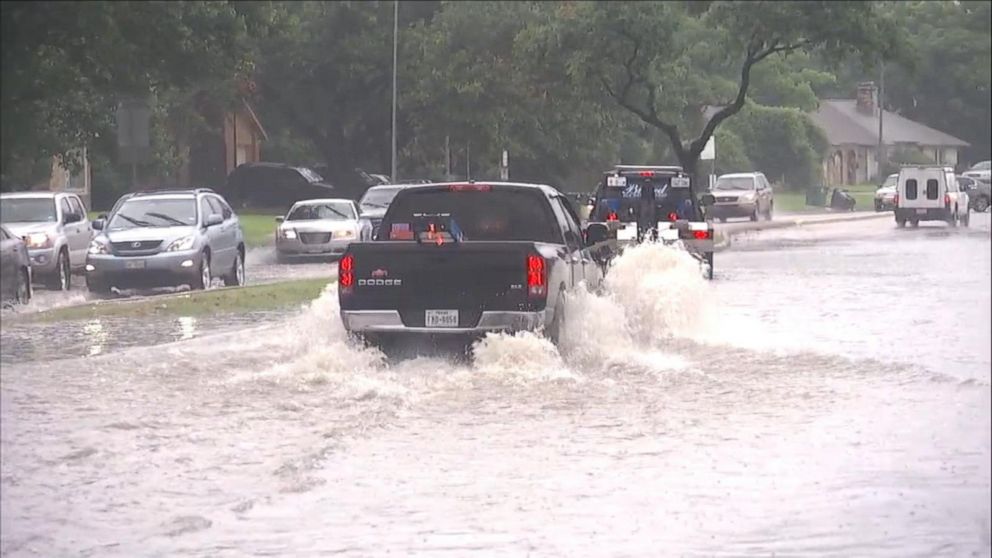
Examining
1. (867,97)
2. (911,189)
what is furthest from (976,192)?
(867,97)

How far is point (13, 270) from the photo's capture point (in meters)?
21.7

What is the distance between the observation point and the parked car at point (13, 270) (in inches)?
835

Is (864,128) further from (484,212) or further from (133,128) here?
(484,212)

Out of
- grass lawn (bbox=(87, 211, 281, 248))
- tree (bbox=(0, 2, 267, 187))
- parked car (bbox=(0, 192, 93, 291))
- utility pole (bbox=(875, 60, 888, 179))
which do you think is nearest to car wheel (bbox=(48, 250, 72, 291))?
parked car (bbox=(0, 192, 93, 291))

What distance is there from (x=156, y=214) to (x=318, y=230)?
501 centimetres

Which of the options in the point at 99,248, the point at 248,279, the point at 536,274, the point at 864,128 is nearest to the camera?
the point at 864,128

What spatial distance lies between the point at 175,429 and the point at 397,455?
2184 millimetres

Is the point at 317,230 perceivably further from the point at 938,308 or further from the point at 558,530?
the point at 558,530

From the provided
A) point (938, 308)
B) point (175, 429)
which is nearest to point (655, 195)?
point (938, 308)

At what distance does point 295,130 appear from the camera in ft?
A: 101

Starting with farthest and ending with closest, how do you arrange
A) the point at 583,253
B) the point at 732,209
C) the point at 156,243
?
the point at 732,209 < the point at 156,243 < the point at 583,253


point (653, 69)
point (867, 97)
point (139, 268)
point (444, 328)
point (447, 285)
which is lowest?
point (139, 268)

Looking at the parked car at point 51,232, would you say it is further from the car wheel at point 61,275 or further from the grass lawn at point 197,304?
the grass lawn at point 197,304

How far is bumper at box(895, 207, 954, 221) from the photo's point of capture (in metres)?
13.1
